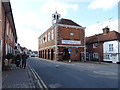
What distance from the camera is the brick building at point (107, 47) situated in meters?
29.0

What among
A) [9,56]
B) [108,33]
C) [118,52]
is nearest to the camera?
[9,56]

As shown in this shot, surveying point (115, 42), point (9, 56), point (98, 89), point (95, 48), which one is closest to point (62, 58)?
point (95, 48)

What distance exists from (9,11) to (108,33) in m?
26.4

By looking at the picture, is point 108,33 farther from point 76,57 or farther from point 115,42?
point 76,57

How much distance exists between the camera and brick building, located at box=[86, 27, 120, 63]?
95.3 ft

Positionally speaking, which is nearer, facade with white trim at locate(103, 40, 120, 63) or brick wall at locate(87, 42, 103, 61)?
facade with white trim at locate(103, 40, 120, 63)

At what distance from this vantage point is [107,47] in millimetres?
31281

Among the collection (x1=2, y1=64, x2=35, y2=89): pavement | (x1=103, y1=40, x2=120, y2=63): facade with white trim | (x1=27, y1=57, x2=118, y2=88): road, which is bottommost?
(x1=27, y1=57, x2=118, y2=88): road

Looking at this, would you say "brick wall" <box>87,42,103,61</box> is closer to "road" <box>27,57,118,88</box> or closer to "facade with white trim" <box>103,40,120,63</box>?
"facade with white trim" <box>103,40,120,63</box>

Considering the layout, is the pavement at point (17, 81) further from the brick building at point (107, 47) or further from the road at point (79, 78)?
the brick building at point (107, 47)

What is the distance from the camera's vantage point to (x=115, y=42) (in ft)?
96.3

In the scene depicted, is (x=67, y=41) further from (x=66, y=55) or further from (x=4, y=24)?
Result: (x=4, y=24)

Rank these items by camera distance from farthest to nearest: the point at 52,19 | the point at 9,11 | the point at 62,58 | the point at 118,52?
the point at 52,19 → the point at 62,58 → the point at 118,52 → the point at 9,11

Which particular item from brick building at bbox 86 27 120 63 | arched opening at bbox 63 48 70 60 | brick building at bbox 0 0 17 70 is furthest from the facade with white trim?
brick building at bbox 0 0 17 70
